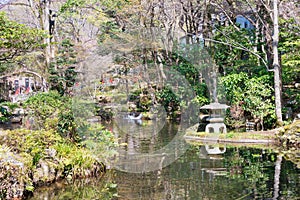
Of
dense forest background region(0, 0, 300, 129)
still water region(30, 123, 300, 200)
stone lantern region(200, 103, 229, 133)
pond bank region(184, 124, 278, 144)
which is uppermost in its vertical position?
dense forest background region(0, 0, 300, 129)

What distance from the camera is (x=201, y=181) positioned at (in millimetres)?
7367

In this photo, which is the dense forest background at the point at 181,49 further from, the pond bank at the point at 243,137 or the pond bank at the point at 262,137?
the pond bank at the point at 262,137

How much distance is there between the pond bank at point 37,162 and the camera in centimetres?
627

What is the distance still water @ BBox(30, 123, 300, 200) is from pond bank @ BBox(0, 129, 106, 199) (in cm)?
23

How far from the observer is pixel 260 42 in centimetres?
→ 1670

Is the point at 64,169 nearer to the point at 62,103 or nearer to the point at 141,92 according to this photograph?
the point at 62,103

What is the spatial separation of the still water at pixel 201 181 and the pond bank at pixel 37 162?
0.23 meters

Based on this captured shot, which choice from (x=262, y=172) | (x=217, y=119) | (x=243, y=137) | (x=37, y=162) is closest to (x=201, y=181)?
(x=262, y=172)

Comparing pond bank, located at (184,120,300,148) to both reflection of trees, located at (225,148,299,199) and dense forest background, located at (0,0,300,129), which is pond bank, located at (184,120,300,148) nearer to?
reflection of trees, located at (225,148,299,199)

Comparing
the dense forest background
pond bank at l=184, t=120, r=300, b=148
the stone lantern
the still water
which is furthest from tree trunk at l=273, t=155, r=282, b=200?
the dense forest background

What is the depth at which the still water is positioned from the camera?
254 inches

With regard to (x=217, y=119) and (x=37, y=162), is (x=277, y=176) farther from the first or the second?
(x=217, y=119)

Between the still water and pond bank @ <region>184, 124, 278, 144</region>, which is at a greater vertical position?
pond bank @ <region>184, 124, 278, 144</region>

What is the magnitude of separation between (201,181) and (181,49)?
42.5 ft
